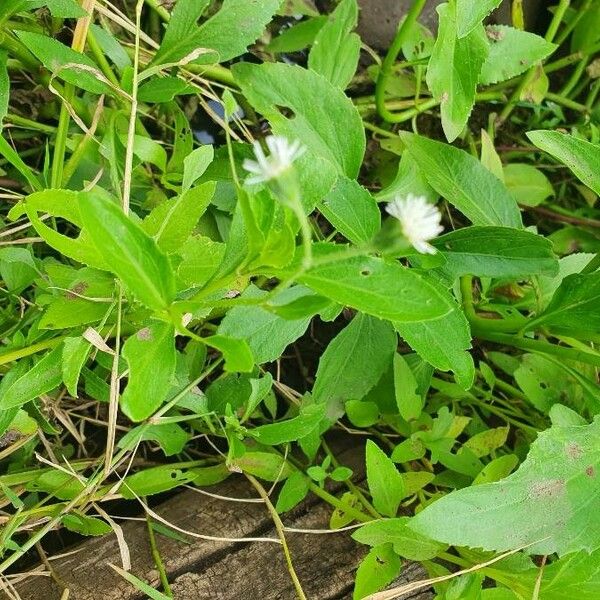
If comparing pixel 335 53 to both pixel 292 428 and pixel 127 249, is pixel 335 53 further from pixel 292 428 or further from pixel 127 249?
pixel 127 249

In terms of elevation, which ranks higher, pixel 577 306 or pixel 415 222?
pixel 415 222

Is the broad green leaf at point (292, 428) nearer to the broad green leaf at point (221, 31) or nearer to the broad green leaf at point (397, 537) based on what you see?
the broad green leaf at point (397, 537)

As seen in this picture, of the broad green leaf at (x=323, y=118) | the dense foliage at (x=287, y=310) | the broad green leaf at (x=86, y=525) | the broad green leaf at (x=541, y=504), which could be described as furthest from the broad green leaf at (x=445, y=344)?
the broad green leaf at (x=86, y=525)

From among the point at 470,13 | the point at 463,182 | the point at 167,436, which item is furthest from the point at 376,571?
the point at 470,13

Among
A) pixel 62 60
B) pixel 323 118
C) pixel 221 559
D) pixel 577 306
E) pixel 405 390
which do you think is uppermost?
pixel 62 60

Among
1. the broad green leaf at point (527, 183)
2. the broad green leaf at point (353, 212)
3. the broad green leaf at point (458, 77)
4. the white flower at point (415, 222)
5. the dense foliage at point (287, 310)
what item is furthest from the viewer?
the broad green leaf at point (527, 183)

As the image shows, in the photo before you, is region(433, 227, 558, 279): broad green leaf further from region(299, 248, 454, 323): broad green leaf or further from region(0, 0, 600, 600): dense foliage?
region(299, 248, 454, 323): broad green leaf

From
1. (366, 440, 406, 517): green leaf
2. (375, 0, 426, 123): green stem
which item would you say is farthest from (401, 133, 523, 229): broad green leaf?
(366, 440, 406, 517): green leaf
